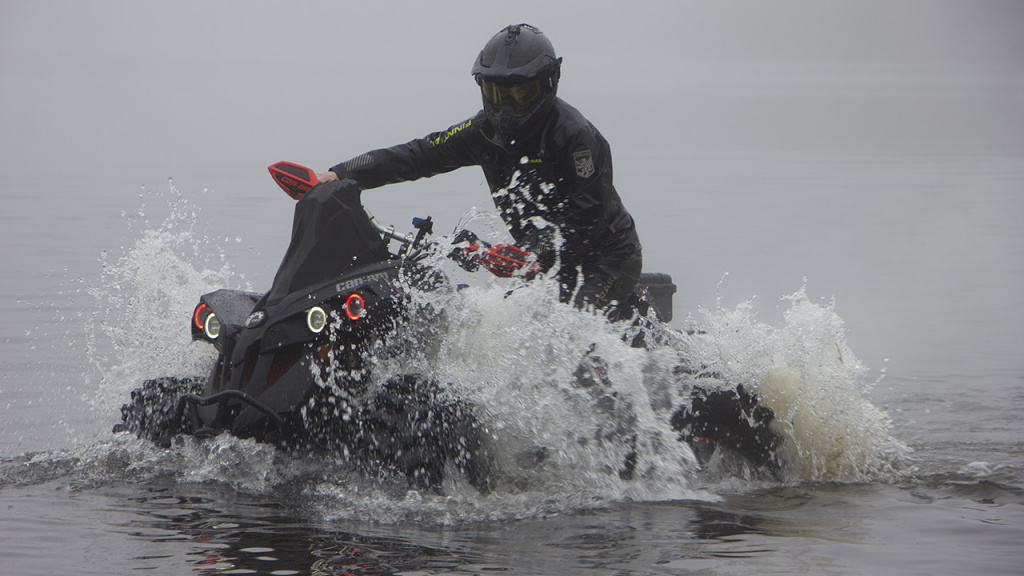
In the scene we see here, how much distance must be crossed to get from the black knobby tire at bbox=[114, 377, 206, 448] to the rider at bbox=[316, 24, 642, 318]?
43.2 inches

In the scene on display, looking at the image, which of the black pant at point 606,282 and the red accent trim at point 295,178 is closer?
the red accent trim at point 295,178

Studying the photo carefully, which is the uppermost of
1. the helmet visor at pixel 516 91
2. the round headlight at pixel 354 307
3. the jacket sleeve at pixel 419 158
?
the helmet visor at pixel 516 91

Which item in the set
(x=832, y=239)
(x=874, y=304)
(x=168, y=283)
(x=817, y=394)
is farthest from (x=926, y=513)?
(x=832, y=239)

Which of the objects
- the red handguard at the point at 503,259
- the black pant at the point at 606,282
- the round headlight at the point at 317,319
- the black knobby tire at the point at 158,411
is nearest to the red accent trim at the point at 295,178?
the round headlight at the point at 317,319

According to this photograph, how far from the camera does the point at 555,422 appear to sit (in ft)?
16.9

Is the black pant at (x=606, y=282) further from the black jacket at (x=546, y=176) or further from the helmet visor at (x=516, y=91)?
the helmet visor at (x=516, y=91)

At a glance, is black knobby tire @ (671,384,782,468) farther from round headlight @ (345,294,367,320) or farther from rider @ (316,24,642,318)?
round headlight @ (345,294,367,320)

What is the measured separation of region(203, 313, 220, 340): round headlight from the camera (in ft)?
16.1

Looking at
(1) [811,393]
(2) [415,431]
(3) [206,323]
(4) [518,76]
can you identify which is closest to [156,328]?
(3) [206,323]

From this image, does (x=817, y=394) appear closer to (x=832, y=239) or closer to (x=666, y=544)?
(x=666, y=544)

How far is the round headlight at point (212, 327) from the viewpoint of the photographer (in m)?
4.92

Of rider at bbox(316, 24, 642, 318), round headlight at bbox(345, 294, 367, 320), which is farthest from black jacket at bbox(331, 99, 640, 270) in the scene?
round headlight at bbox(345, 294, 367, 320)

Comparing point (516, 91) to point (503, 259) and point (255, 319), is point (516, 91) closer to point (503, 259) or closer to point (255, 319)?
point (503, 259)

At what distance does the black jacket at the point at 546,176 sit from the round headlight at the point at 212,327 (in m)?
1.17
